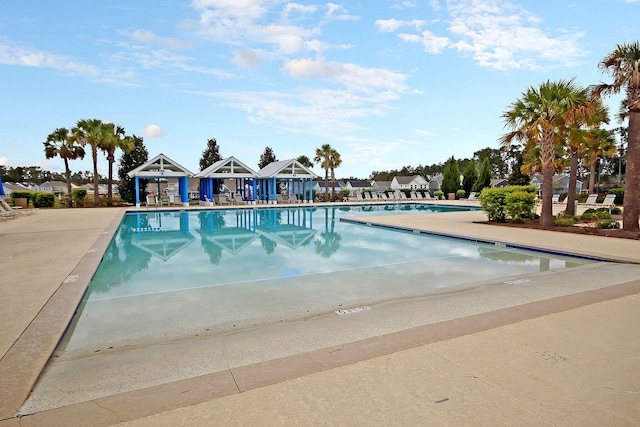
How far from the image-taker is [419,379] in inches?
97.7

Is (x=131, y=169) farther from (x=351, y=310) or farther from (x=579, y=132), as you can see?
(x=351, y=310)

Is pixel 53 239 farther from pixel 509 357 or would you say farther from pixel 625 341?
pixel 625 341

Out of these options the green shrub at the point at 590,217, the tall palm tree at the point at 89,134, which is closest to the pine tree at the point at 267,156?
the tall palm tree at the point at 89,134

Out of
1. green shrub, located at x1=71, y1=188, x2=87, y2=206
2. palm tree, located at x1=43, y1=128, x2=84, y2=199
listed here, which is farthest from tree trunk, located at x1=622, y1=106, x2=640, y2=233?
palm tree, located at x1=43, y1=128, x2=84, y2=199

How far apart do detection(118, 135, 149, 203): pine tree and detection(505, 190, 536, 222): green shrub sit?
27.2 meters

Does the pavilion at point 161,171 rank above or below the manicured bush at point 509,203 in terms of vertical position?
above

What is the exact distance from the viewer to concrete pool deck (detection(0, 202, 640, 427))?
209 centimetres

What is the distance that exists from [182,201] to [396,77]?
17071 mm

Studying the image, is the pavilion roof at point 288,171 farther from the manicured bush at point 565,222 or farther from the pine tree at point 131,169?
the manicured bush at point 565,222

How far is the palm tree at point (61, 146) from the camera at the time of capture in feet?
85.1

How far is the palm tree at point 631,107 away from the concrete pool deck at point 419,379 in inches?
288

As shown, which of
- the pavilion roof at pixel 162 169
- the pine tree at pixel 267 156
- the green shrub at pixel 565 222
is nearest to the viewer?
the green shrub at pixel 565 222

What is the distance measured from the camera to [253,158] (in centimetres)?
5169

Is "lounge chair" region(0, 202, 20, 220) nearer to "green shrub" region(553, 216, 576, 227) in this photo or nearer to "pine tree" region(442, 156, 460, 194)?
"green shrub" region(553, 216, 576, 227)
